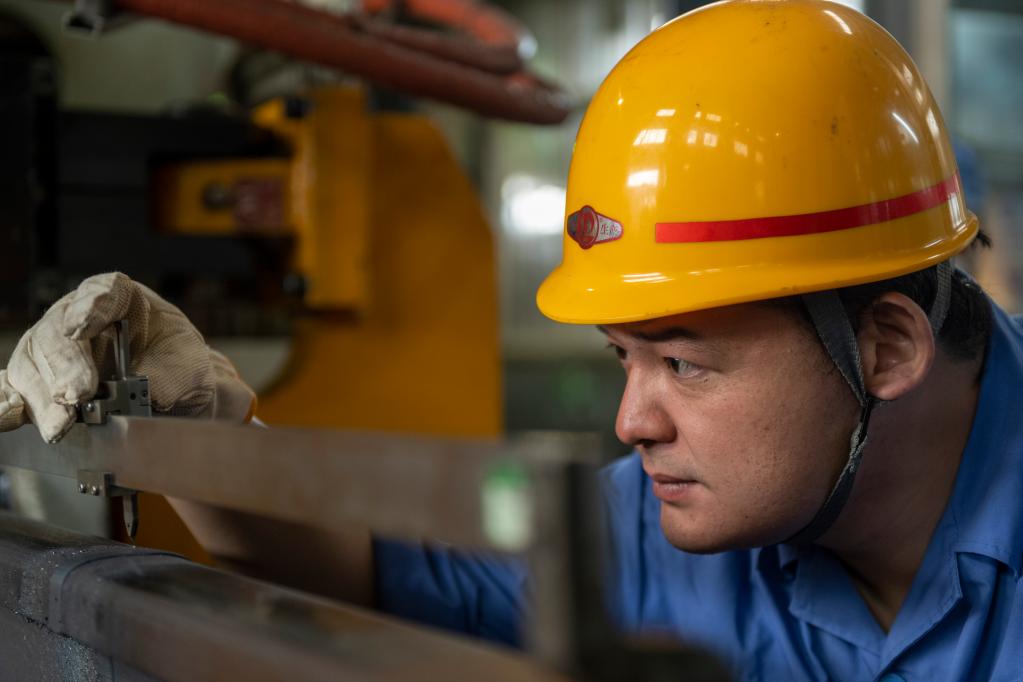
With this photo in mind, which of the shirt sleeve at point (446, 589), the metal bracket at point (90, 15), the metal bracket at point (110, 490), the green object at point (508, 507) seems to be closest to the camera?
the green object at point (508, 507)

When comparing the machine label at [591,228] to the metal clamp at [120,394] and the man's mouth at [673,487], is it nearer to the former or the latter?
the man's mouth at [673,487]

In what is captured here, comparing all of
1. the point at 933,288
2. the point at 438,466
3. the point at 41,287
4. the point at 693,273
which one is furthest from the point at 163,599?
the point at 41,287

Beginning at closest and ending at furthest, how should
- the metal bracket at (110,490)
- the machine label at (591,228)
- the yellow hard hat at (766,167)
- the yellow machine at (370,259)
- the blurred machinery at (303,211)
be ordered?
the metal bracket at (110,490), the yellow hard hat at (766,167), the machine label at (591,228), the blurred machinery at (303,211), the yellow machine at (370,259)

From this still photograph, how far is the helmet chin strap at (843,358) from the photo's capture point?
130cm

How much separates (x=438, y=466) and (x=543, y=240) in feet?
25.9

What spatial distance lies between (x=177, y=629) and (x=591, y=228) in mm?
820

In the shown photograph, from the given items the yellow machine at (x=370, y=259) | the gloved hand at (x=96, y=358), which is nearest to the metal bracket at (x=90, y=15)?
the yellow machine at (x=370, y=259)

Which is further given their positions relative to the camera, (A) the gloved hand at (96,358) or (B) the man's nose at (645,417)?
(B) the man's nose at (645,417)

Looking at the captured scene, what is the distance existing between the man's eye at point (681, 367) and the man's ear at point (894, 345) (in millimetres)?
231

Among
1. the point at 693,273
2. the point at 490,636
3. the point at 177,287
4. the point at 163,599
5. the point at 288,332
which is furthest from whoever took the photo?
the point at 288,332

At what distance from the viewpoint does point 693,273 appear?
1.30m

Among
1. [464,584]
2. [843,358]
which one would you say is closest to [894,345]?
[843,358]

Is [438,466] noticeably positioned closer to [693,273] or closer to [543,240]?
[693,273]

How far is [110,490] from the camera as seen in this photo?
1.11 meters
